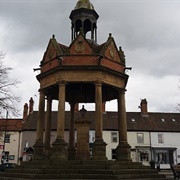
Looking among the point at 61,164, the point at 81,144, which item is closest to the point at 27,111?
the point at 81,144

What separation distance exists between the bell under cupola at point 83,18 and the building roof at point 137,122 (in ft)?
94.4

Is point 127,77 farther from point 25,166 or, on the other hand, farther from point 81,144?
point 25,166

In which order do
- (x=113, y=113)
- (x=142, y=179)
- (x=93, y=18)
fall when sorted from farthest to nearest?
(x=113, y=113) < (x=93, y=18) < (x=142, y=179)

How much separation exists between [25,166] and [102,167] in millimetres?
4963

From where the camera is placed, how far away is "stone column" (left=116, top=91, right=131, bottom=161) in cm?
1856

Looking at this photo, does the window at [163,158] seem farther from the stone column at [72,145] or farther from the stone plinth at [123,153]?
the stone plinth at [123,153]

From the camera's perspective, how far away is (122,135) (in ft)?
→ 63.6

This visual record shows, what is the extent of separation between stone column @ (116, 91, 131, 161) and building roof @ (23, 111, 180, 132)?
97.2 feet

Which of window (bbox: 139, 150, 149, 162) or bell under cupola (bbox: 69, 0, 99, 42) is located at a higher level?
bell under cupola (bbox: 69, 0, 99, 42)

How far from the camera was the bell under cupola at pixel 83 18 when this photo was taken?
2134 centimetres

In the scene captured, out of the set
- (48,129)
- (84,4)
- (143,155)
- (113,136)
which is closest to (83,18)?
(84,4)

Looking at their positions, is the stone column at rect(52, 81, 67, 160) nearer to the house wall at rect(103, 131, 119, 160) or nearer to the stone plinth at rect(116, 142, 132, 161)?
the stone plinth at rect(116, 142, 132, 161)

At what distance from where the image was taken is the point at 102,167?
14961 mm

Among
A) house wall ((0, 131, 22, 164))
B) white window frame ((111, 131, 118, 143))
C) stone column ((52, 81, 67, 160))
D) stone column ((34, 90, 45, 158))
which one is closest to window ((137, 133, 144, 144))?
white window frame ((111, 131, 118, 143))
